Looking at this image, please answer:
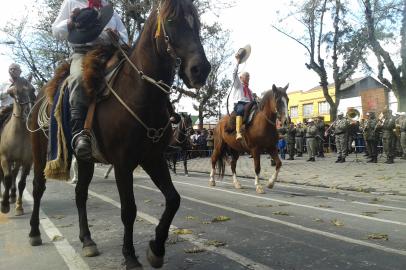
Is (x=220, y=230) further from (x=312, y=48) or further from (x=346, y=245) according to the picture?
(x=312, y=48)

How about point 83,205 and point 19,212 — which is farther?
point 19,212

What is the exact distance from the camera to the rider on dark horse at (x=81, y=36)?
4.96 metres

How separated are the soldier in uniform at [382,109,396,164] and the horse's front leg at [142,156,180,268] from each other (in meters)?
17.1

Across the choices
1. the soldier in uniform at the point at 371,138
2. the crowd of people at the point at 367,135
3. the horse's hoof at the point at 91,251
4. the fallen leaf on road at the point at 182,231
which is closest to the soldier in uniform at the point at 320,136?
the crowd of people at the point at 367,135

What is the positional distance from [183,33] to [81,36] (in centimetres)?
186

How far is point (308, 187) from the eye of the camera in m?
12.9

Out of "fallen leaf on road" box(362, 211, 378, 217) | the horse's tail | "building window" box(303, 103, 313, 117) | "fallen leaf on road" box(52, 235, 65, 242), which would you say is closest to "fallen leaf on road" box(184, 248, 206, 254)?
"fallen leaf on road" box(52, 235, 65, 242)

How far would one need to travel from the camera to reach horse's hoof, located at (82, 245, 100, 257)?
550 centimetres

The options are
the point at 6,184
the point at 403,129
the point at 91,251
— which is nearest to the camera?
the point at 91,251

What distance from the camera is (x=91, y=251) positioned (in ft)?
18.0

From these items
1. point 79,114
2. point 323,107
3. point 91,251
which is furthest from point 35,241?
point 323,107

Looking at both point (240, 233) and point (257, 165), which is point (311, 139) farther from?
point (240, 233)

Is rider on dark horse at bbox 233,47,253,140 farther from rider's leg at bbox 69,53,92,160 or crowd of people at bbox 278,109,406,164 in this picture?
crowd of people at bbox 278,109,406,164

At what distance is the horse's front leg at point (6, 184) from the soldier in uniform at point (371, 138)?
16.0 meters
